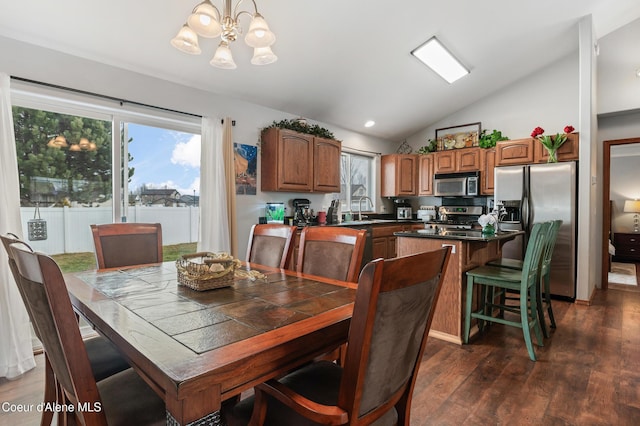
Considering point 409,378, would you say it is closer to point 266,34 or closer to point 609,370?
point 266,34

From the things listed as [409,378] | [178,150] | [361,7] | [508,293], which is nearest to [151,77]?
[178,150]

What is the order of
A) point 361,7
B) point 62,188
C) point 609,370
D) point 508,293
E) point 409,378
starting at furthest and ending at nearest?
point 508,293 → point 361,7 → point 62,188 → point 609,370 → point 409,378

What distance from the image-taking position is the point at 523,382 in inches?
85.5

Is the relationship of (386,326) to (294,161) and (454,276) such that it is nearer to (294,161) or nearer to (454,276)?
(454,276)

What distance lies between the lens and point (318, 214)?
4879mm

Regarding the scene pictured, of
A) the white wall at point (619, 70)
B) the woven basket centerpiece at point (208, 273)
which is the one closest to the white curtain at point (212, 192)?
the woven basket centerpiece at point (208, 273)

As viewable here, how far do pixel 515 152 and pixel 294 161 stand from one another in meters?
3.09

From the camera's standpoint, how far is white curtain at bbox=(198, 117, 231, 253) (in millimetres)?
3477

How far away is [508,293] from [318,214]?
276 cm

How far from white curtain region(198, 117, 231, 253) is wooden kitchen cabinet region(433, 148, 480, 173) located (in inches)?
150

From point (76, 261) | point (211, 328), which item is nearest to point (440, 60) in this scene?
point (211, 328)

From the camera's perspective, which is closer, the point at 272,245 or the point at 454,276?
the point at 272,245

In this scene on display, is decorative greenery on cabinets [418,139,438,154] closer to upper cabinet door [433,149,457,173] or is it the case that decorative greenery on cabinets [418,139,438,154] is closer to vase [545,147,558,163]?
upper cabinet door [433,149,457,173]

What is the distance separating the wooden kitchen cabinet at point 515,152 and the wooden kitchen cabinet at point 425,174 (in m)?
1.24
